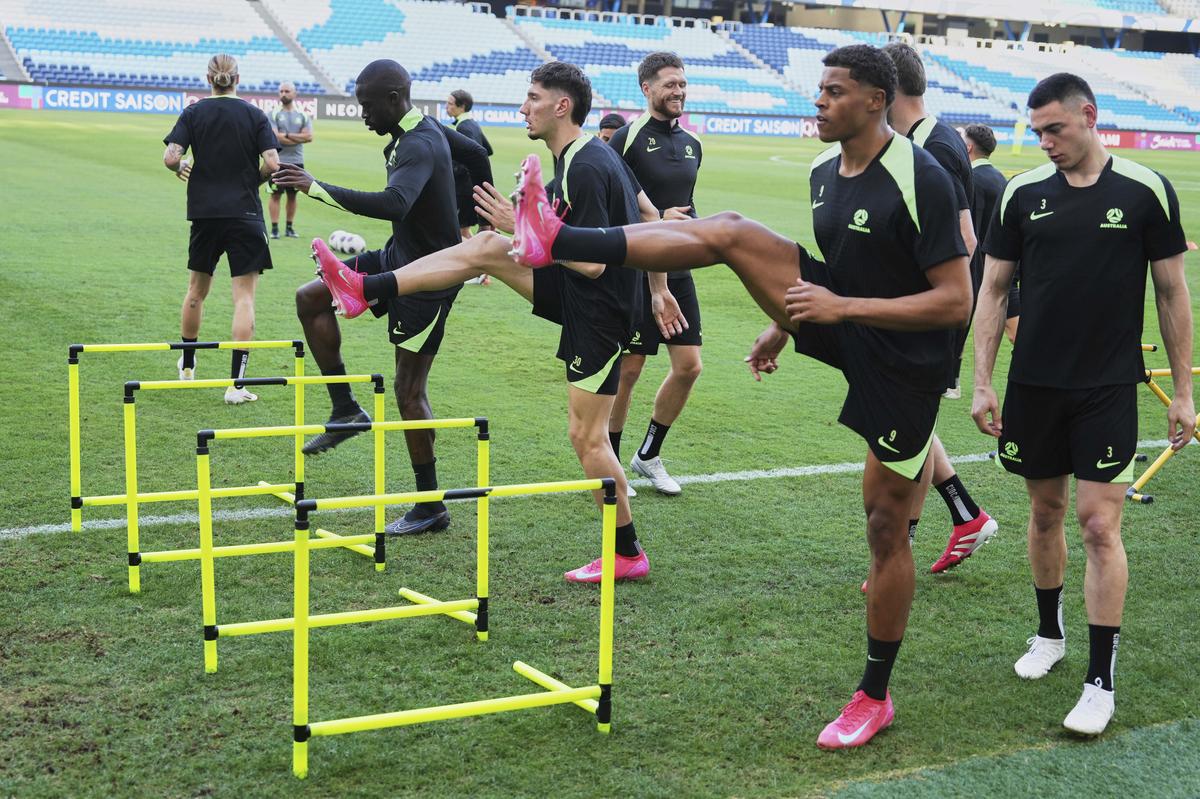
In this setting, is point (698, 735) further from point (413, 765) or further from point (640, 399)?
point (640, 399)

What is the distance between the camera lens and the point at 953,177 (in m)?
5.52

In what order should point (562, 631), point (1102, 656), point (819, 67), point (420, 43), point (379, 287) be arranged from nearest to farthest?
point (1102, 656) < point (562, 631) < point (379, 287) < point (420, 43) < point (819, 67)

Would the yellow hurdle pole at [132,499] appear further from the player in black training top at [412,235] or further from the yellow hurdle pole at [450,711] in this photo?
the yellow hurdle pole at [450,711]

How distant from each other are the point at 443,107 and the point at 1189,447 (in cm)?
4207

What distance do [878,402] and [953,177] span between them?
5.93ft

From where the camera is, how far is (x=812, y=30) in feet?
223

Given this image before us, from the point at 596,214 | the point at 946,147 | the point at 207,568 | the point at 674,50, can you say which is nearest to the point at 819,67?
the point at 674,50

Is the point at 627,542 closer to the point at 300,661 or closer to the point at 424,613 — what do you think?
the point at 424,613

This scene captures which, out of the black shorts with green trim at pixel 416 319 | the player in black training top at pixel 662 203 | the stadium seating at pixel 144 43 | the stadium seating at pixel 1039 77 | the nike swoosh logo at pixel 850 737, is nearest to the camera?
the nike swoosh logo at pixel 850 737

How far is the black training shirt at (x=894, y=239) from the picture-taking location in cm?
394

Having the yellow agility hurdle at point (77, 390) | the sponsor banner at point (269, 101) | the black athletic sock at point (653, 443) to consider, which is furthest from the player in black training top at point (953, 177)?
the sponsor banner at point (269, 101)

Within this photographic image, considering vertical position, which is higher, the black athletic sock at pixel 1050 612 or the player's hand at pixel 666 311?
the player's hand at pixel 666 311

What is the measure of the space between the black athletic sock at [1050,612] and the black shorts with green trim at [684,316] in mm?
2673

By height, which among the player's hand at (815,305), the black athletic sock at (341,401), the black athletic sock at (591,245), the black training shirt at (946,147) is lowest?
the black athletic sock at (341,401)
